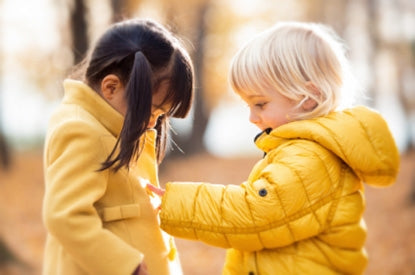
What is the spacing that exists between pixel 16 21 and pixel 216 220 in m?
15.2

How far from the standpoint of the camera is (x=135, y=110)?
207cm

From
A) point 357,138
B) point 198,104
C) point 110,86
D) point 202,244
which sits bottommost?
point 198,104

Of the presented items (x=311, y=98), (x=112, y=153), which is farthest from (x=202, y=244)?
(x=112, y=153)

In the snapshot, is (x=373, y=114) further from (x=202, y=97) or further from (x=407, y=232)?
(x=202, y=97)

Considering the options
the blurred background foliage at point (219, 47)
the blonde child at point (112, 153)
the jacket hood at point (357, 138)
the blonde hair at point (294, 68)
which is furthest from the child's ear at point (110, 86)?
the blurred background foliage at point (219, 47)

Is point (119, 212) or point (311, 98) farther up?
point (311, 98)

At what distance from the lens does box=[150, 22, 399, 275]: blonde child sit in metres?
2.14

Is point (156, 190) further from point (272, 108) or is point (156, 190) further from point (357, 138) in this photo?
point (357, 138)

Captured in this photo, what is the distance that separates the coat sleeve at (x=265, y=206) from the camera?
2.13 meters

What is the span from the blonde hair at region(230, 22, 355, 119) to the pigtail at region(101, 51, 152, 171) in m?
0.50

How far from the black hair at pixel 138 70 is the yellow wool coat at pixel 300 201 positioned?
0.32 m

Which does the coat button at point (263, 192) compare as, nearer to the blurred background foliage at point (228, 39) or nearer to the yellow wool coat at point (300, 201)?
the yellow wool coat at point (300, 201)

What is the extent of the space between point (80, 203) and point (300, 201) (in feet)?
2.84

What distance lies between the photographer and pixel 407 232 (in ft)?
23.5
